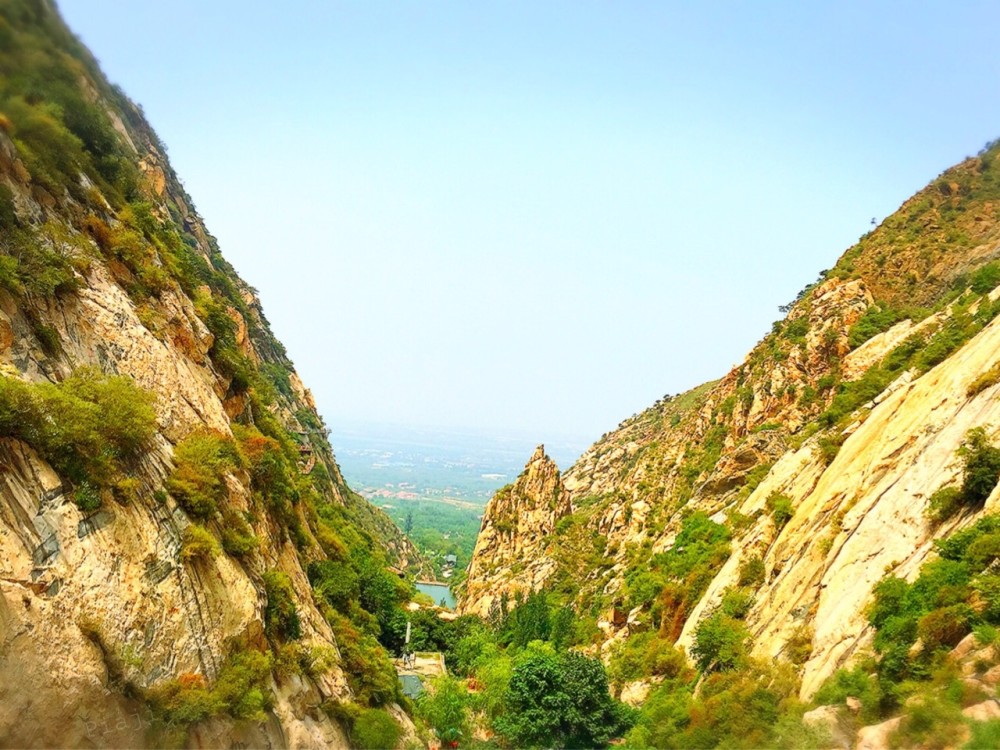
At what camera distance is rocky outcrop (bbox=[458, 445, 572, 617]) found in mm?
68000

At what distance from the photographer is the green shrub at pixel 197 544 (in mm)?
14599

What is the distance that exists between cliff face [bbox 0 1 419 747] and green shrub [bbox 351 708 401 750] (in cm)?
78

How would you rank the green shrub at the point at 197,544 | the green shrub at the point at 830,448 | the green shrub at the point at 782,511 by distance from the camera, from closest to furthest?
the green shrub at the point at 197,544
the green shrub at the point at 830,448
the green shrub at the point at 782,511

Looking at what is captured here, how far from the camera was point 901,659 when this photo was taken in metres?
13.3

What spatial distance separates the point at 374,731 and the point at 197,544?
32.1ft

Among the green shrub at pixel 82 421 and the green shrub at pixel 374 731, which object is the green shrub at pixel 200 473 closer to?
the green shrub at pixel 82 421

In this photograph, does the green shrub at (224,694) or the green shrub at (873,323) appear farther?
the green shrub at (873,323)

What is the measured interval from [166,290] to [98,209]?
131 inches

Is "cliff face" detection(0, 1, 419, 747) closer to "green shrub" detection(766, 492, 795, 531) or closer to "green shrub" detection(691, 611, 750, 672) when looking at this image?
"green shrub" detection(691, 611, 750, 672)

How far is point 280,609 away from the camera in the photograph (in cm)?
1864

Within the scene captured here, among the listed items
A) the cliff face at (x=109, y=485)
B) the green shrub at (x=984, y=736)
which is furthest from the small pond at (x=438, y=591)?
the green shrub at (x=984, y=736)

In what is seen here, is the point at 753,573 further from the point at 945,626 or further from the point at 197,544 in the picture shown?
the point at 197,544

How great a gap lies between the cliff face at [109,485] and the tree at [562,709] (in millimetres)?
8423

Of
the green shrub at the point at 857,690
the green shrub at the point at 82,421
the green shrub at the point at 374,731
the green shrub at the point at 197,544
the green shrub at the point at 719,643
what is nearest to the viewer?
the green shrub at the point at 82,421
